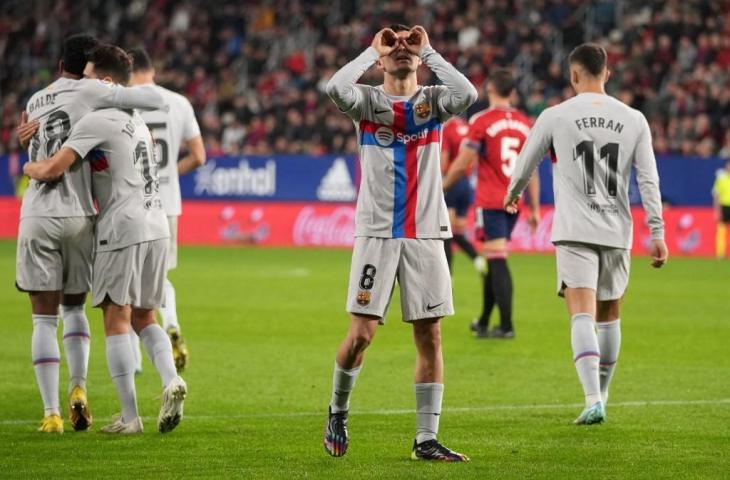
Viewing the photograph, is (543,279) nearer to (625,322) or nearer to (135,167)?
(625,322)

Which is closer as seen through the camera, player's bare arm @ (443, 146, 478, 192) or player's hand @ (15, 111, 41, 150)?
player's hand @ (15, 111, 41, 150)

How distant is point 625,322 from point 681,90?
47.5ft

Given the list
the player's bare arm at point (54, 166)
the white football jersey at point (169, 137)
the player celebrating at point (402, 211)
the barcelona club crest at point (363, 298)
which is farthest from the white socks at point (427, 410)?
the white football jersey at point (169, 137)

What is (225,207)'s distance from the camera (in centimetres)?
2816

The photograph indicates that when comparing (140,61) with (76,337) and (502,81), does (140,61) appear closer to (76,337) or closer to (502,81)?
(76,337)

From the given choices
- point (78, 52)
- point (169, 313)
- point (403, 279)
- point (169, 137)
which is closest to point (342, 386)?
point (403, 279)

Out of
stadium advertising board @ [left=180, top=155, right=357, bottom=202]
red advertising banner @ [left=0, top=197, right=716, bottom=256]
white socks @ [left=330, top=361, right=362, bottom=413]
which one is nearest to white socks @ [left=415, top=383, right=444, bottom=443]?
white socks @ [left=330, top=361, right=362, bottom=413]

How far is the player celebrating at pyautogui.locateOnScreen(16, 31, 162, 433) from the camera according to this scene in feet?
24.6

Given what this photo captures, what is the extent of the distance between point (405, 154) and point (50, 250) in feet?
7.17

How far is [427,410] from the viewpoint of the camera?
267 inches

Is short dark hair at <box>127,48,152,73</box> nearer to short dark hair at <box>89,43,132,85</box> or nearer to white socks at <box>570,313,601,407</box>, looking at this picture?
short dark hair at <box>89,43,132,85</box>

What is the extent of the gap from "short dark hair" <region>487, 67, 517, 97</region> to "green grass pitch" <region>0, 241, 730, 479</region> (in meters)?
2.29

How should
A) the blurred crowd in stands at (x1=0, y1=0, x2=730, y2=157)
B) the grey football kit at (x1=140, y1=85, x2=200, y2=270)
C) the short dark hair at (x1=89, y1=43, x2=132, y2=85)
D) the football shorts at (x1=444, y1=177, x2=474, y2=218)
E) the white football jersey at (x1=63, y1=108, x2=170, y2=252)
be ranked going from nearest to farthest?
1. the white football jersey at (x1=63, y1=108, x2=170, y2=252)
2. the short dark hair at (x1=89, y1=43, x2=132, y2=85)
3. the grey football kit at (x1=140, y1=85, x2=200, y2=270)
4. the football shorts at (x1=444, y1=177, x2=474, y2=218)
5. the blurred crowd in stands at (x1=0, y1=0, x2=730, y2=157)

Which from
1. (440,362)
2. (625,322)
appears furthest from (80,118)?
(625,322)
